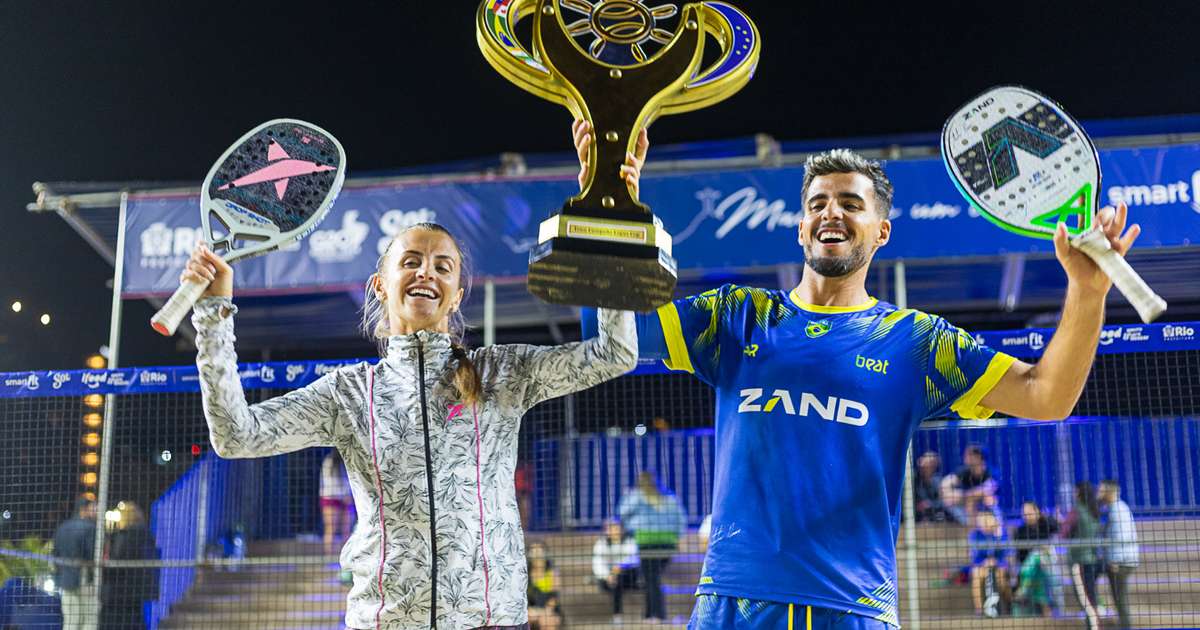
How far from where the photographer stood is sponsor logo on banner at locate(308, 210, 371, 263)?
10508mm

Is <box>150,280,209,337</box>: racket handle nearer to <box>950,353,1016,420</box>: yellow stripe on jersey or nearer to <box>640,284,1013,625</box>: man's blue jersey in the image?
<box>640,284,1013,625</box>: man's blue jersey

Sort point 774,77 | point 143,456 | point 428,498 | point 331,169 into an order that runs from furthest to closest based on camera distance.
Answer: point 774,77 < point 143,456 < point 331,169 < point 428,498

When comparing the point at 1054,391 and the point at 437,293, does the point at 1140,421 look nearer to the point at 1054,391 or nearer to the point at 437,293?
the point at 1054,391

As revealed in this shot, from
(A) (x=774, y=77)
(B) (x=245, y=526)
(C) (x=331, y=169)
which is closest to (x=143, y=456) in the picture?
(B) (x=245, y=526)

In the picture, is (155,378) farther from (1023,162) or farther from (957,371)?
(1023,162)

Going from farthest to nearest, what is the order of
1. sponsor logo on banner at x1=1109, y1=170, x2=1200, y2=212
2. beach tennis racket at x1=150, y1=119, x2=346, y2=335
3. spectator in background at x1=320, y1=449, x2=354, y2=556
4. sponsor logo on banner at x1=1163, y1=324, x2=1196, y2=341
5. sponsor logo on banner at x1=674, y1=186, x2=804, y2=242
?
1. sponsor logo on banner at x1=674, y1=186, x2=804, y2=242
2. sponsor logo on banner at x1=1109, y1=170, x2=1200, y2=212
3. spectator in background at x1=320, y1=449, x2=354, y2=556
4. sponsor logo on banner at x1=1163, y1=324, x2=1196, y2=341
5. beach tennis racket at x1=150, y1=119, x2=346, y2=335

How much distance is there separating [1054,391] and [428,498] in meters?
1.70

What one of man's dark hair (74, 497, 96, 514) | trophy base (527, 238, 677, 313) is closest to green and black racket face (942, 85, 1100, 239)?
trophy base (527, 238, 677, 313)

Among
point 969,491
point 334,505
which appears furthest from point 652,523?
point 334,505

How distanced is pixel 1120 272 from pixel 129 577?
659 centimetres

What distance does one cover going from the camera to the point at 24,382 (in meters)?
6.34

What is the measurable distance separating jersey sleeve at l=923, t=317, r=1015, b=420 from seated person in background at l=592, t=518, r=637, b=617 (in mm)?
4085

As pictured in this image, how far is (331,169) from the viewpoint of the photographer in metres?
3.59

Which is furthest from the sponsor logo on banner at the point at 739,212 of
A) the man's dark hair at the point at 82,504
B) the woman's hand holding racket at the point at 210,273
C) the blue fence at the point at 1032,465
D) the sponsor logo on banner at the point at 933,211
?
the woman's hand holding racket at the point at 210,273
